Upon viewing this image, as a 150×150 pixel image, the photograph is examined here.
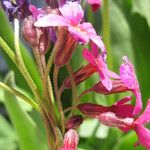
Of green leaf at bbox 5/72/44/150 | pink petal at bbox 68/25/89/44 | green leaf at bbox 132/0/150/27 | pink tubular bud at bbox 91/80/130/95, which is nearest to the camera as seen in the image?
pink petal at bbox 68/25/89/44

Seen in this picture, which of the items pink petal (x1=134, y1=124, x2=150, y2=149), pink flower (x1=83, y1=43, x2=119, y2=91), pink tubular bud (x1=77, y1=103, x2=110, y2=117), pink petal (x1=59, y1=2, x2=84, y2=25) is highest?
pink petal (x1=59, y1=2, x2=84, y2=25)

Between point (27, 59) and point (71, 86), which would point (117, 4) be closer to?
point (27, 59)

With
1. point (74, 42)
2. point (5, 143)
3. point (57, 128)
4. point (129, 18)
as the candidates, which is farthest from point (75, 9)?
point (129, 18)

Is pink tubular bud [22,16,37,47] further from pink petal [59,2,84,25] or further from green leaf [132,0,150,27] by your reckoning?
green leaf [132,0,150,27]

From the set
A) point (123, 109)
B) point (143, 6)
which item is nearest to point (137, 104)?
point (123, 109)

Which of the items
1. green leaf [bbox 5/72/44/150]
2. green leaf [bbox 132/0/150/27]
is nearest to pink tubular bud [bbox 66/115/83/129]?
green leaf [bbox 5/72/44/150]

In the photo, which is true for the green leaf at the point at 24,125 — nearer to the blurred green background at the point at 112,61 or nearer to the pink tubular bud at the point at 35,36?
the blurred green background at the point at 112,61

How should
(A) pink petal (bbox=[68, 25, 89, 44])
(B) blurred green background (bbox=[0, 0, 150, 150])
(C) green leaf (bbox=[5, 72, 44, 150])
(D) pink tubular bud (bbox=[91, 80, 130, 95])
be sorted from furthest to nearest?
(B) blurred green background (bbox=[0, 0, 150, 150])
(C) green leaf (bbox=[5, 72, 44, 150])
(D) pink tubular bud (bbox=[91, 80, 130, 95])
(A) pink petal (bbox=[68, 25, 89, 44])
